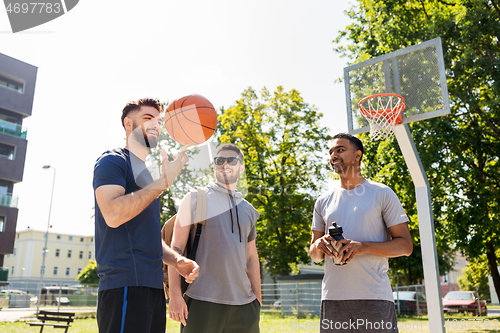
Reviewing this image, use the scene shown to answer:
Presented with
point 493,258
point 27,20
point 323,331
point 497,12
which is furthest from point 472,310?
point 27,20

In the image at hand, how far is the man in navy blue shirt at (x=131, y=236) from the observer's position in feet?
7.13

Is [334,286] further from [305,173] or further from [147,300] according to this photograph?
[305,173]

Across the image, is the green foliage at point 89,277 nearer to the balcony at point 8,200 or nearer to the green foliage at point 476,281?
the balcony at point 8,200

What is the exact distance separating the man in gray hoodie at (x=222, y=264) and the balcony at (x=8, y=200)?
28.6 m

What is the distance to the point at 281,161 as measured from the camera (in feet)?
72.8

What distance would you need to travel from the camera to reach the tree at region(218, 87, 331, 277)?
70.1 ft

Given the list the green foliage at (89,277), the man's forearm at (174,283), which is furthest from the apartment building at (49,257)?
the man's forearm at (174,283)

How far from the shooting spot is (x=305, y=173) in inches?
863

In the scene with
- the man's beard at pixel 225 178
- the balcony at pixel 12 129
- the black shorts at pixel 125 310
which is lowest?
the black shorts at pixel 125 310

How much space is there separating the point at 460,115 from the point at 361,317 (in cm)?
1359

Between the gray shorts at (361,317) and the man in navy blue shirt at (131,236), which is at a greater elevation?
the man in navy blue shirt at (131,236)

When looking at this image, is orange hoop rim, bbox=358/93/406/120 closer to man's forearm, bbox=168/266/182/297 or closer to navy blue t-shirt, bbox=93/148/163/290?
man's forearm, bbox=168/266/182/297

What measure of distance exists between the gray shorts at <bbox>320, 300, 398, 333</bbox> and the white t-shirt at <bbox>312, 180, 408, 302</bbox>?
52 millimetres

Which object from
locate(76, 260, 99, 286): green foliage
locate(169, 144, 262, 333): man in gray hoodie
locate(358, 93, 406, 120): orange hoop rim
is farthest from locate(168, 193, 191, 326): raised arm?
locate(76, 260, 99, 286): green foliage
